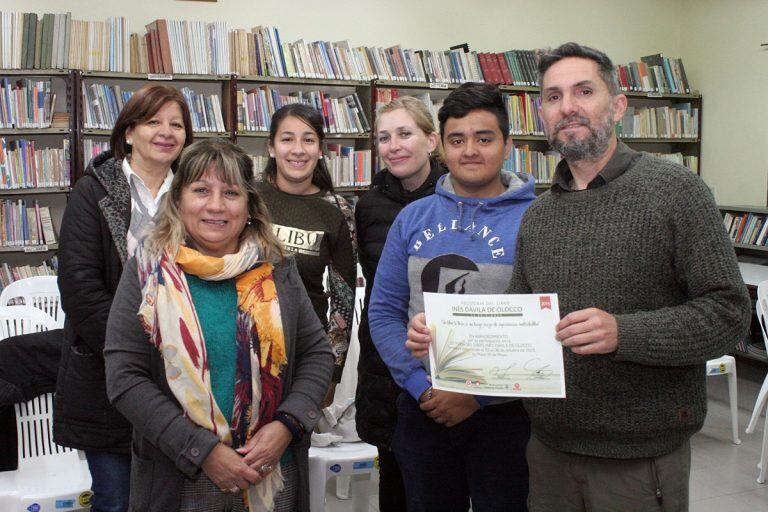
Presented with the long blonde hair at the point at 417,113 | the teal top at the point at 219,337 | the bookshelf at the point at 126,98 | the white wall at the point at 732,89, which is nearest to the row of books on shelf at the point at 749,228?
the white wall at the point at 732,89

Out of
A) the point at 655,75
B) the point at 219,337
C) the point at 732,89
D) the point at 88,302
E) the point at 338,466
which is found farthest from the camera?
the point at 655,75

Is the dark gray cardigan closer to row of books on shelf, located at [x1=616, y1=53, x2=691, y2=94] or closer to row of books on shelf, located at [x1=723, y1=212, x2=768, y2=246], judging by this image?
row of books on shelf, located at [x1=723, y1=212, x2=768, y2=246]

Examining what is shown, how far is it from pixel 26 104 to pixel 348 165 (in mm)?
2360

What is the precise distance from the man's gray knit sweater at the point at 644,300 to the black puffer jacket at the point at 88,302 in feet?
4.02

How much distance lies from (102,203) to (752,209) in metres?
5.94

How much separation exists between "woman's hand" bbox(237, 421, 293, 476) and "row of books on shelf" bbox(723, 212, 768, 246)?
5.77 metres

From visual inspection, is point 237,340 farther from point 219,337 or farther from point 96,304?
point 96,304

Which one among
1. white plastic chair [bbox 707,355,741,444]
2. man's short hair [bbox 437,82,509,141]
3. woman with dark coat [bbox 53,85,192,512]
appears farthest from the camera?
white plastic chair [bbox 707,355,741,444]

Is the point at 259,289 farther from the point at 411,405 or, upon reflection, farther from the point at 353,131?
the point at 353,131

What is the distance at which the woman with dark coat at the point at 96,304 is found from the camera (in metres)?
2.12

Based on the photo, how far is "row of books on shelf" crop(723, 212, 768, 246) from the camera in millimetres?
6418

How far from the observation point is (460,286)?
194 centimetres

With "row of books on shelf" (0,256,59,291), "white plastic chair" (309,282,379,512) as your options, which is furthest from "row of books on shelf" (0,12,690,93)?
"white plastic chair" (309,282,379,512)

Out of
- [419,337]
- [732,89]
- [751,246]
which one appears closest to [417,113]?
[419,337]
